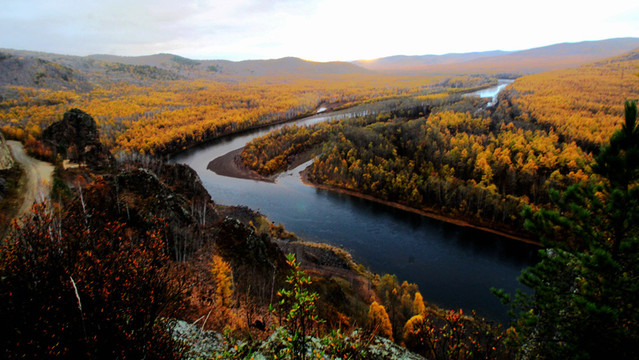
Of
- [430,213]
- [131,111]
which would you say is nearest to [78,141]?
[430,213]

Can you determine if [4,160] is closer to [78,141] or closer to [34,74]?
[78,141]

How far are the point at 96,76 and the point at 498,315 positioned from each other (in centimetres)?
22117

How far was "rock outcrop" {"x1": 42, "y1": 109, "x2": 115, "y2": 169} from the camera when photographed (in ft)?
104

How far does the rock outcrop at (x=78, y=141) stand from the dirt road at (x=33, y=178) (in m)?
3.90

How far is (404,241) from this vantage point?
119 feet

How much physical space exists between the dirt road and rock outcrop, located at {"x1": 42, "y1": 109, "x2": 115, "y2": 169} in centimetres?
390

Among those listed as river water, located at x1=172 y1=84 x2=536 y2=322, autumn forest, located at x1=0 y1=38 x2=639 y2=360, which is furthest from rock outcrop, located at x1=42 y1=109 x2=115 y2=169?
river water, located at x1=172 y1=84 x2=536 y2=322

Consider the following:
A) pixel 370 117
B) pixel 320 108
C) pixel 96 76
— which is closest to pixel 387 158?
pixel 370 117

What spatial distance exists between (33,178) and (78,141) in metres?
17.0

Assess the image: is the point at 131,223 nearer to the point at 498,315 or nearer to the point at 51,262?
the point at 51,262

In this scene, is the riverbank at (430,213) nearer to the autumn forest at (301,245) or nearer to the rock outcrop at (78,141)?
the autumn forest at (301,245)

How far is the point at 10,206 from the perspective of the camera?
1714 cm

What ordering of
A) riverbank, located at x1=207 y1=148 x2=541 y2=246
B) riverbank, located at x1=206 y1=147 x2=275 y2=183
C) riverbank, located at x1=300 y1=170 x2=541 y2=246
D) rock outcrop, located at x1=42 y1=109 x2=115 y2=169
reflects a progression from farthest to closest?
riverbank, located at x1=206 y1=147 x2=275 y2=183
riverbank, located at x1=207 y1=148 x2=541 y2=246
riverbank, located at x1=300 y1=170 x2=541 y2=246
rock outcrop, located at x1=42 y1=109 x2=115 y2=169

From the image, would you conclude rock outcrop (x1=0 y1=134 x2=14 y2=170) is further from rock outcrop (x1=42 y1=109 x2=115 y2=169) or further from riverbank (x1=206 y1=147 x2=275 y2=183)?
riverbank (x1=206 y1=147 x2=275 y2=183)
